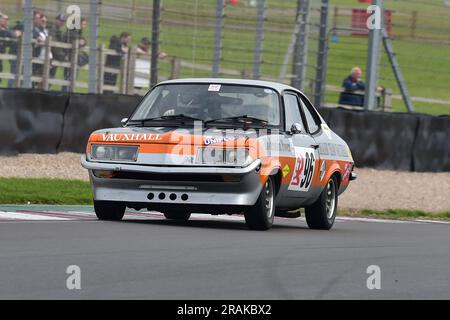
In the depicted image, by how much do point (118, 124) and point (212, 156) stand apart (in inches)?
321

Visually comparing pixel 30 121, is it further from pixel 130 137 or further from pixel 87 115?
pixel 130 137

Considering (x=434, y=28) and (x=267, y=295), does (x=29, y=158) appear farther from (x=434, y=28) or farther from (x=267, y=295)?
(x=267, y=295)

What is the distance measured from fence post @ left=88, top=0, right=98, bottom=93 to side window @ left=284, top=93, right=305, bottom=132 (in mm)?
7715

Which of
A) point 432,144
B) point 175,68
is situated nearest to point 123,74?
point 175,68

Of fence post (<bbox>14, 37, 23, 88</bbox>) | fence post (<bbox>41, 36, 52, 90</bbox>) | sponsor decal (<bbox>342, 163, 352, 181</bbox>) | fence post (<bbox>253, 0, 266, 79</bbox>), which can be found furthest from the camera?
fence post (<bbox>253, 0, 266, 79</bbox>)

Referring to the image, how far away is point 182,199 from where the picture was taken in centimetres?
1248

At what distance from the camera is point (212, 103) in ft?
43.8

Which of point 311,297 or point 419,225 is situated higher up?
point 311,297

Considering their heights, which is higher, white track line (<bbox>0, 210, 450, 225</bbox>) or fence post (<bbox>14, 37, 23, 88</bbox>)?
fence post (<bbox>14, 37, 23, 88</bbox>)

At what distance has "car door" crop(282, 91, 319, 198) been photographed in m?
13.3

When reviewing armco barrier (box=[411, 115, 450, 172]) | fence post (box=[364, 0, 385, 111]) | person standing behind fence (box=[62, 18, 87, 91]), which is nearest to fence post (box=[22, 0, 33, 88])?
person standing behind fence (box=[62, 18, 87, 91])

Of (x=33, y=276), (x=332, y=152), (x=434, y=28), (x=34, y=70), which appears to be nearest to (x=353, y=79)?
(x=434, y=28)

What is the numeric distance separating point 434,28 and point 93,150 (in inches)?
555

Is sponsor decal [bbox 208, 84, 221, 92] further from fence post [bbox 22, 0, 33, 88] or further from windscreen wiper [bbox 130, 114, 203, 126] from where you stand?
Answer: fence post [bbox 22, 0, 33, 88]
